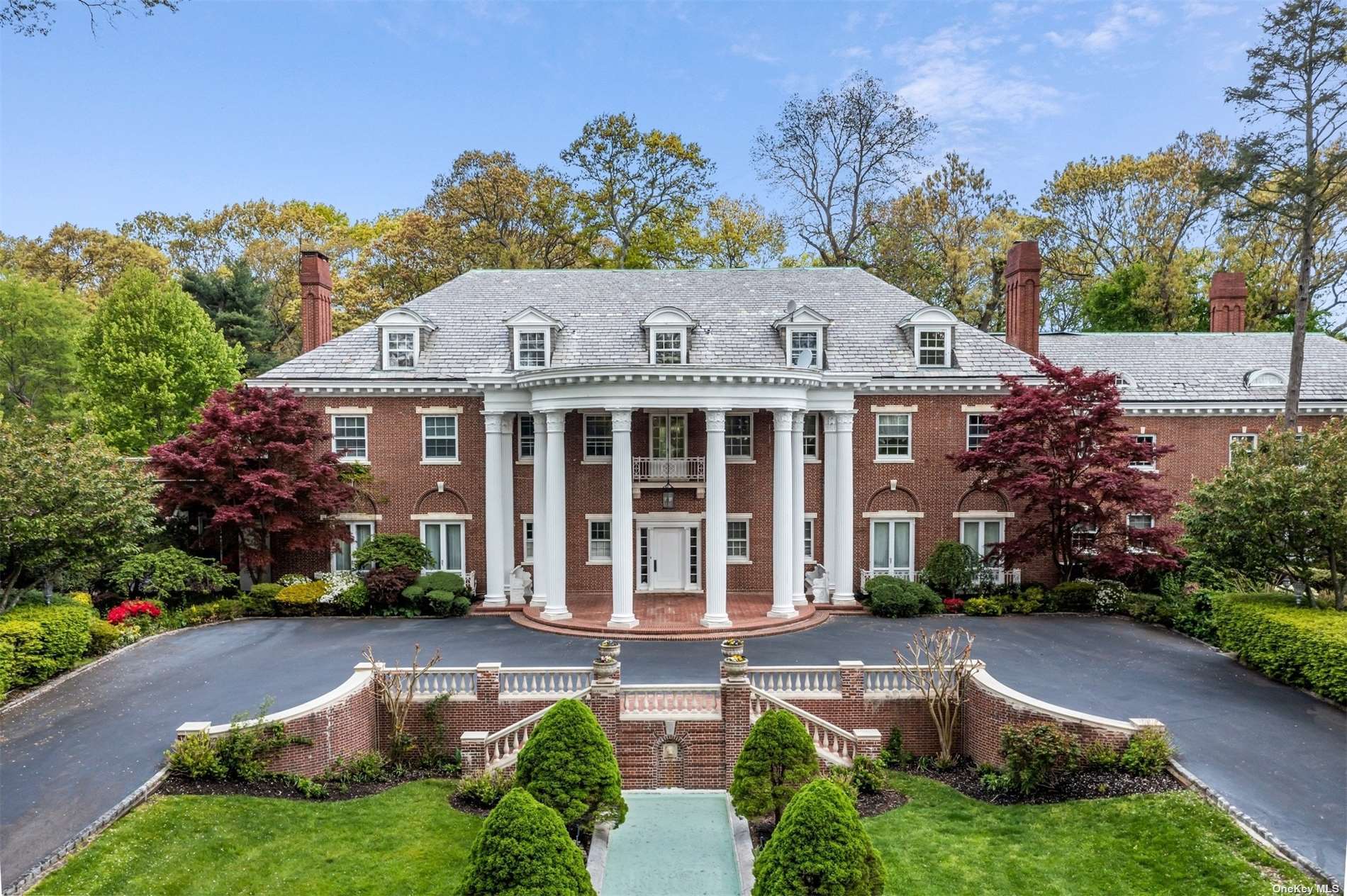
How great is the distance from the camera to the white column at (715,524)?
19.9 metres

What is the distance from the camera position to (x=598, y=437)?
78.9 ft

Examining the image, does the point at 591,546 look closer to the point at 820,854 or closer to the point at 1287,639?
the point at 820,854

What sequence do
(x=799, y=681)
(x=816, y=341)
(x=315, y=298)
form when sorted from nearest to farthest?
(x=799, y=681) → (x=816, y=341) → (x=315, y=298)

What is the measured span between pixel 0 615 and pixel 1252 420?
124ft

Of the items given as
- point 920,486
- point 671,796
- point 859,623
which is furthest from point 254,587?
point 920,486

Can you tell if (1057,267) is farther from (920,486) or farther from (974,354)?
(920,486)

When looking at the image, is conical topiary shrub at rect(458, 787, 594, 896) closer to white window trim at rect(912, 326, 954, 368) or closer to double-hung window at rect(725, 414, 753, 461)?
double-hung window at rect(725, 414, 753, 461)

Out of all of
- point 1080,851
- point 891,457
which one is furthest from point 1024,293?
point 1080,851

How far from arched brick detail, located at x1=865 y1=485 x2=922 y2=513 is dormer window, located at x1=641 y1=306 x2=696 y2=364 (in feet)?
25.9

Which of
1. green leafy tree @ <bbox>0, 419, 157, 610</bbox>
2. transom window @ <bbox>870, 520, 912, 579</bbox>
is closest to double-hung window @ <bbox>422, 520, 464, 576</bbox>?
green leafy tree @ <bbox>0, 419, 157, 610</bbox>

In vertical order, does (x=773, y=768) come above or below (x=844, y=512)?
below

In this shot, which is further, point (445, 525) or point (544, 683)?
point (445, 525)

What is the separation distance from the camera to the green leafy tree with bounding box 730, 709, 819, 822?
11.4 m

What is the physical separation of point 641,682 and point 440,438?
41.0 feet
